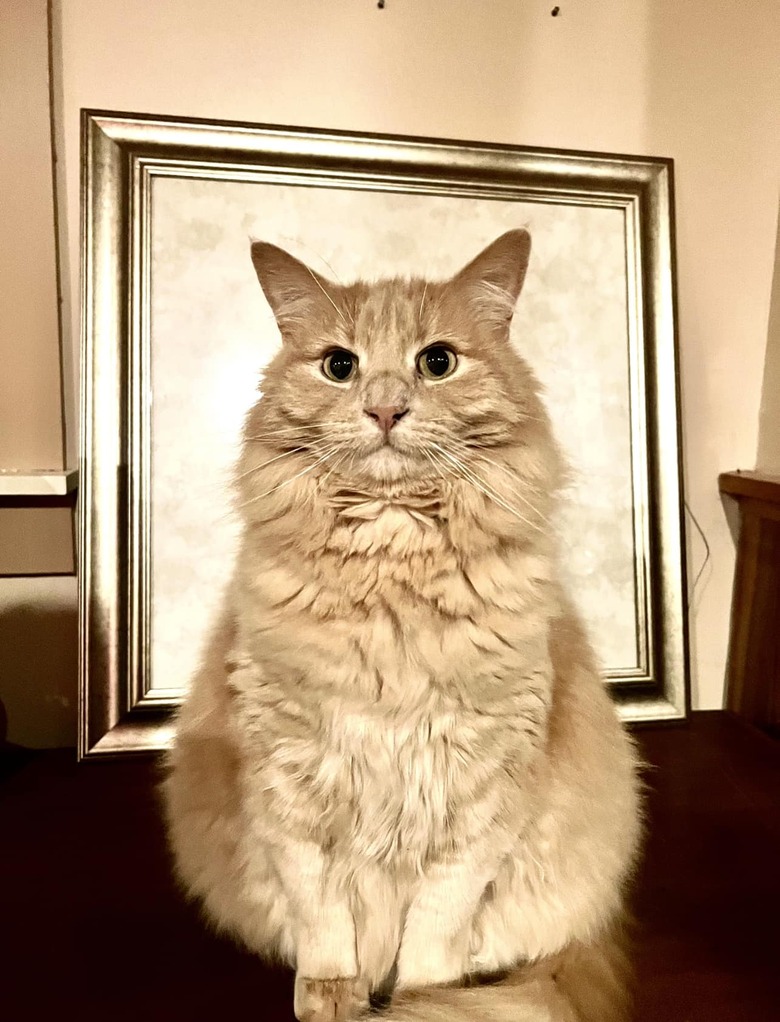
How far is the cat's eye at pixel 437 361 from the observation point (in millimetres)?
824

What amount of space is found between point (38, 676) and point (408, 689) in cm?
99

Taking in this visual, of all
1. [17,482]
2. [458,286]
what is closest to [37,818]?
[17,482]

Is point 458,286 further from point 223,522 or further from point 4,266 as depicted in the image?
point 4,266

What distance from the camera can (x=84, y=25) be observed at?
128cm

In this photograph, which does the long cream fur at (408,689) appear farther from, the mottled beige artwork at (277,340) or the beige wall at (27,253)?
the beige wall at (27,253)

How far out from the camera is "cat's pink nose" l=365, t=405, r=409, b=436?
0.75 m

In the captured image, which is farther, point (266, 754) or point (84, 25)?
point (84, 25)

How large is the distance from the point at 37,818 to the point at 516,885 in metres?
0.80

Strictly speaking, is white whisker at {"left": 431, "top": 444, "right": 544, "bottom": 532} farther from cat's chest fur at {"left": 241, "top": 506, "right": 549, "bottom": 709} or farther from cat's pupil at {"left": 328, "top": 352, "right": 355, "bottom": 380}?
cat's pupil at {"left": 328, "top": 352, "right": 355, "bottom": 380}

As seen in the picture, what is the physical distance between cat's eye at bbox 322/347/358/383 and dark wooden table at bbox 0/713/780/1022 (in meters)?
0.76

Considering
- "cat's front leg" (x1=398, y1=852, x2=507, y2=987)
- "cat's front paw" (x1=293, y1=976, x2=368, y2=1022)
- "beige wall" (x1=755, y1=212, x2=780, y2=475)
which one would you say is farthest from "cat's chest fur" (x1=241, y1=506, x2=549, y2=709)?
"beige wall" (x1=755, y1=212, x2=780, y2=475)

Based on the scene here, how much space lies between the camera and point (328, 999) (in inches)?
31.8

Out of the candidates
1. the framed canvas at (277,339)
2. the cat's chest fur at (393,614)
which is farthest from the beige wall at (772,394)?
the cat's chest fur at (393,614)

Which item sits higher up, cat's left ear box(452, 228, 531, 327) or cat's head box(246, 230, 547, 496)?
cat's left ear box(452, 228, 531, 327)
